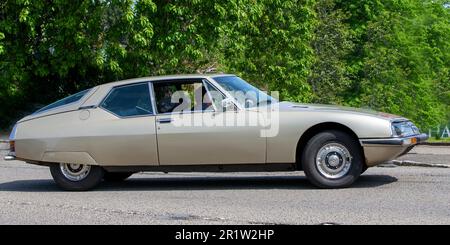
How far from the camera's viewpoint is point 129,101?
8852 millimetres

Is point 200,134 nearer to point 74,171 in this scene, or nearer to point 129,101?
point 129,101

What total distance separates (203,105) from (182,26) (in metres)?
14.1

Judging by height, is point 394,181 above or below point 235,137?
below

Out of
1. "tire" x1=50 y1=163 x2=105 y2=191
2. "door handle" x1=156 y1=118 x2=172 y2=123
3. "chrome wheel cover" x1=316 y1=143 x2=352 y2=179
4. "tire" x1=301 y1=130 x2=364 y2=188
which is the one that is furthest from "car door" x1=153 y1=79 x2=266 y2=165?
"tire" x1=50 y1=163 x2=105 y2=191

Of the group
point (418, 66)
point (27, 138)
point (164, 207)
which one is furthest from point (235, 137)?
point (418, 66)

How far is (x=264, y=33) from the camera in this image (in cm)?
3144

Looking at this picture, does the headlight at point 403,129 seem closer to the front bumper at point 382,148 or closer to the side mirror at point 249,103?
the front bumper at point 382,148

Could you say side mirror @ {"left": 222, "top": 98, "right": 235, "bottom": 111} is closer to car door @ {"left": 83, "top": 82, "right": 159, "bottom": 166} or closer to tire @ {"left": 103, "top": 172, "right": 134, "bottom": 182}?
car door @ {"left": 83, "top": 82, "right": 159, "bottom": 166}

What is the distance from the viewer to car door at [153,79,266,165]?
8281 millimetres

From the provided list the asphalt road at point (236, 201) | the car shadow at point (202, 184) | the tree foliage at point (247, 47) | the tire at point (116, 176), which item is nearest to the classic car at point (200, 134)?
the asphalt road at point (236, 201)

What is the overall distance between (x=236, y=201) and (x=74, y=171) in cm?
251

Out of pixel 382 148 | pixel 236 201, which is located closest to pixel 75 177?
pixel 236 201

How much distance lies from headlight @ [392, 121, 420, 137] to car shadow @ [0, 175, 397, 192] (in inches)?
31.6

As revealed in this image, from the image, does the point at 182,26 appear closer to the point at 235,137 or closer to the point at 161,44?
the point at 161,44
